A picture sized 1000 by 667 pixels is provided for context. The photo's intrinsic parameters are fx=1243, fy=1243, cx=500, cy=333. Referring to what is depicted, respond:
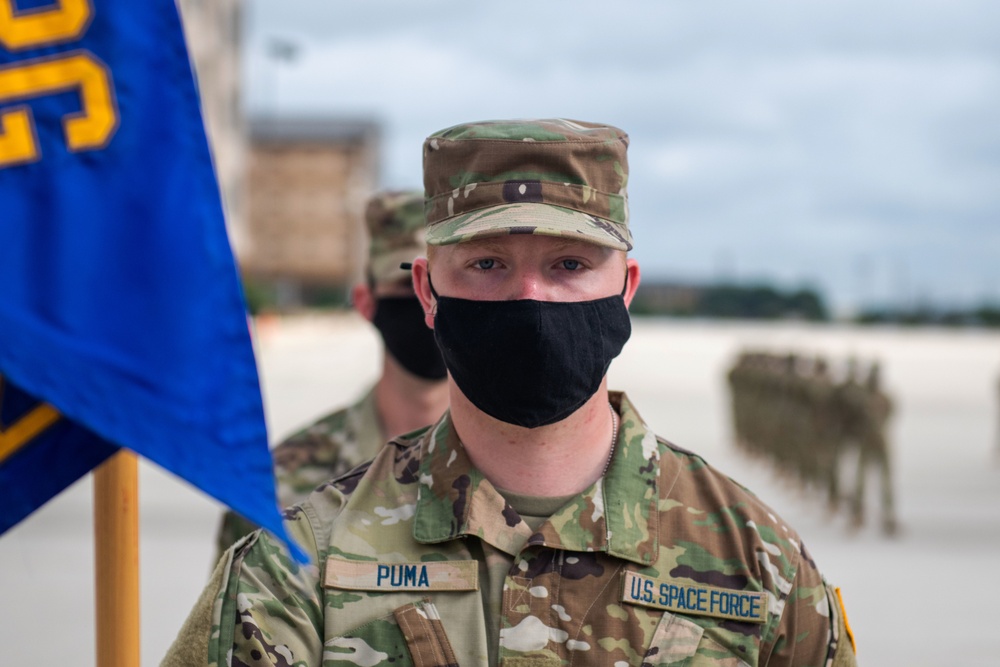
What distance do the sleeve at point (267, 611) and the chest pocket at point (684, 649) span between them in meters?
0.56

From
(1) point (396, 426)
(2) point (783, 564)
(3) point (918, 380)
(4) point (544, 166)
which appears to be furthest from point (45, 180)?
(3) point (918, 380)

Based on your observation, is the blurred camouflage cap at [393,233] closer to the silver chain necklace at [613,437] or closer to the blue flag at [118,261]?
the silver chain necklace at [613,437]

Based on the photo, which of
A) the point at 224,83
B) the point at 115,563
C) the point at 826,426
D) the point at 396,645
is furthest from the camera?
the point at 224,83

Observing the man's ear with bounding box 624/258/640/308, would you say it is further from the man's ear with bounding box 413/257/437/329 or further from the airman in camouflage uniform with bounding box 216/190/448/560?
the airman in camouflage uniform with bounding box 216/190/448/560

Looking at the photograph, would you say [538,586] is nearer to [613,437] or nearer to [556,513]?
[556,513]

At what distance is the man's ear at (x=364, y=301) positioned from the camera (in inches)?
145

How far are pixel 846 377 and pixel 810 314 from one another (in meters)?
68.0

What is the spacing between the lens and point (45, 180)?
1.70 metres

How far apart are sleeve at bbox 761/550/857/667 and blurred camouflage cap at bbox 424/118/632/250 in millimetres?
659

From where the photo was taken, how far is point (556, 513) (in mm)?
2148

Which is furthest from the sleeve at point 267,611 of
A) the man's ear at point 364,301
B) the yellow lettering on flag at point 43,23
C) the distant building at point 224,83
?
the distant building at point 224,83

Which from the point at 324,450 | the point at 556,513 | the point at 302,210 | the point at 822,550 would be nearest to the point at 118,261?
the point at 556,513

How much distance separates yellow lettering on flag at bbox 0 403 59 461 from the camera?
69.3 inches

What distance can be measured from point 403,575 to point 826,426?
32.3ft
